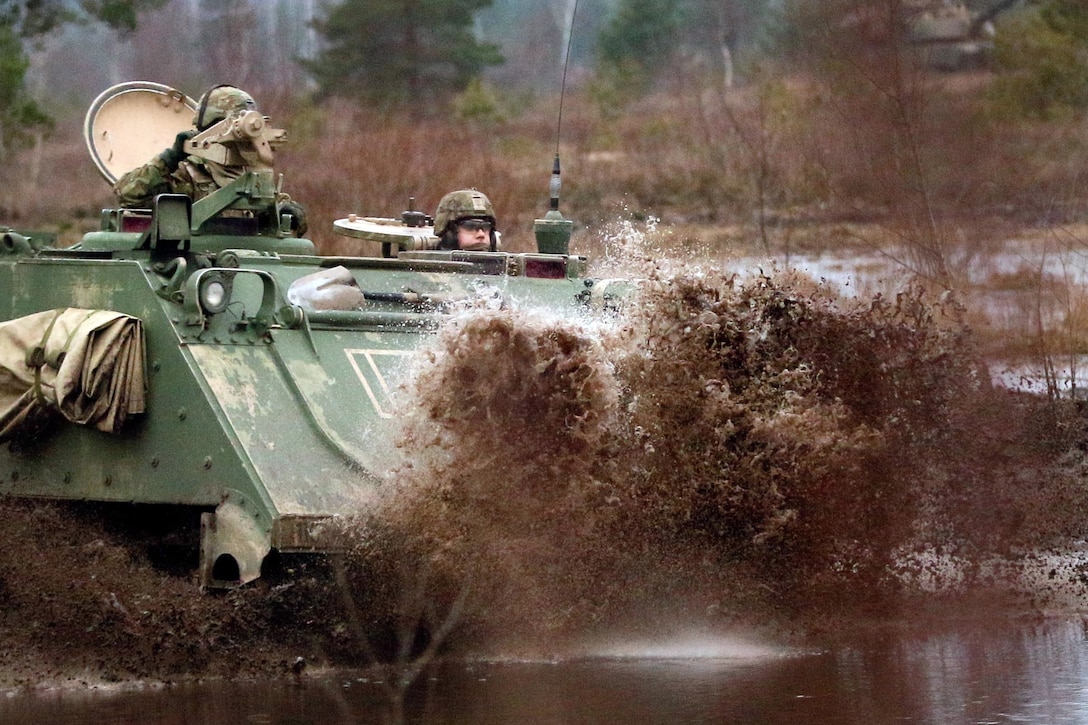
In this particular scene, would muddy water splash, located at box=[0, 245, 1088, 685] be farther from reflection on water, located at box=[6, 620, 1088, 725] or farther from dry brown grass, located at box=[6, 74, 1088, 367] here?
dry brown grass, located at box=[6, 74, 1088, 367]

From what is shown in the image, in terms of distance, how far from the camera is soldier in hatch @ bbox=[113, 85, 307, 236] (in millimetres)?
10266

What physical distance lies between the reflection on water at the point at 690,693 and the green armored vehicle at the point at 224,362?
0.58m

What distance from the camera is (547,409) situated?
7891 millimetres

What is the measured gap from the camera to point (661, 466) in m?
8.06

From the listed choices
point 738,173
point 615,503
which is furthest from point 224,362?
point 738,173

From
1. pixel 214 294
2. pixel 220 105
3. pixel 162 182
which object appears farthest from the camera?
pixel 162 182

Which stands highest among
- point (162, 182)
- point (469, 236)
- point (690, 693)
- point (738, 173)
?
point (738, 173)

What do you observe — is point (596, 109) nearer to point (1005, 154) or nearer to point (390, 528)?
point (1005, 154)

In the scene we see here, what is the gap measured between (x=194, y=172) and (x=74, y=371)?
2.10 m

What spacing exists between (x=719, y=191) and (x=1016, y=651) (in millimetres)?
7810

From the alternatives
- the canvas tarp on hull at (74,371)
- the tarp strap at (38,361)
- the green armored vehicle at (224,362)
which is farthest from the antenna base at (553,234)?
the tarp strap at (38,361)

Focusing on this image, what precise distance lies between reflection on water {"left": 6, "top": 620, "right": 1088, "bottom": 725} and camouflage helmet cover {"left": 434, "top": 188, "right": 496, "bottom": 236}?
2.73 metres

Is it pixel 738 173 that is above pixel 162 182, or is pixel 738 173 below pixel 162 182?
above

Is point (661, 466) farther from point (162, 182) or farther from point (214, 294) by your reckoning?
point (162, 182)
